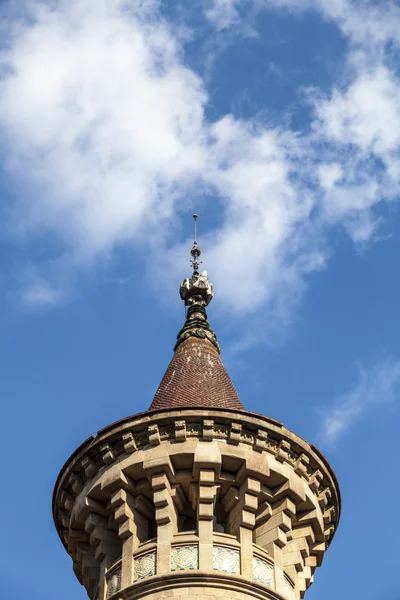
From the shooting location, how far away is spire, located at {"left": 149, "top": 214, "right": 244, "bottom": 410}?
25969 millimetres

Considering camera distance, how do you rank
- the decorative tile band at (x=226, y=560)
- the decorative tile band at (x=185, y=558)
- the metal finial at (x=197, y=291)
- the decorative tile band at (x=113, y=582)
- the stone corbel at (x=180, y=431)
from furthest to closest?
the metal finial at (x=197, y=291) < the stone corbel at (x=180, y=431) < the decorative tile band at (x=113, y=582) < the decorative tile band at (x=226, y=560) < the decorative tile band at (x=185, y=558)

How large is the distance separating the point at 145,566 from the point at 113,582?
34.6 inches

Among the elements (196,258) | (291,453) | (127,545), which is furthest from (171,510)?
(196,258)

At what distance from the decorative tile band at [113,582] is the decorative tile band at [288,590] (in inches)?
118

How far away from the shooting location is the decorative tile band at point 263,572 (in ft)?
73.6

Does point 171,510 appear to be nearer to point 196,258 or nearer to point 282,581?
point 282,581

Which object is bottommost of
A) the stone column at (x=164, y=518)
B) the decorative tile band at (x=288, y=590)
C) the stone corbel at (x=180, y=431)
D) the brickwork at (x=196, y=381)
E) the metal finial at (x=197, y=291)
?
the decorative tile band at (x=288, y=590)

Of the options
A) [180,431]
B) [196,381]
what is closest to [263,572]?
[180,431]

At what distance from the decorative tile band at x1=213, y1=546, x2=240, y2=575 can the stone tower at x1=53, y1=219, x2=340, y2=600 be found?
21mm

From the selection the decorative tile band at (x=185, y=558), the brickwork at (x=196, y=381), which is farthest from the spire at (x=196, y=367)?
the decorative tile band at (x=185, y=558)

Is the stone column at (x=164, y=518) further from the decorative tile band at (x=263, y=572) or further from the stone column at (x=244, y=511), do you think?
the decorative tile band at (x=263, y=572)

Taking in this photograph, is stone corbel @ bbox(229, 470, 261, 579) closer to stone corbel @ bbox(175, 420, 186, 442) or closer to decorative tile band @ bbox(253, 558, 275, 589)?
decorative tile band @ bbox(253, 558, 275, 589)

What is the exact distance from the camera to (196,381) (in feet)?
87.8

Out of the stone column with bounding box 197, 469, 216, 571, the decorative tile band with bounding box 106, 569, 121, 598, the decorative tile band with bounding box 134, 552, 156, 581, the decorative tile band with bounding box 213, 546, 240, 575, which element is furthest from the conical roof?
the decorative tile band with bounding box 106, 569, 121, 598
